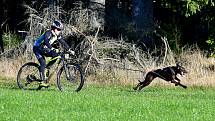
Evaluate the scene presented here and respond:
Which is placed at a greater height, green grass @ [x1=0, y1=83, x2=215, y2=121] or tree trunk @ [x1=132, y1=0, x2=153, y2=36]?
tree trunk @ [x1=132, y1=0, x2=153, y2=36]

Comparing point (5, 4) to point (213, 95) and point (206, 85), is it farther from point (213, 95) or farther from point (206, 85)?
point (213, 95)

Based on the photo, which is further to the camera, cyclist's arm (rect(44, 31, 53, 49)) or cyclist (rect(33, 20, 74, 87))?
cyclist (rect(33, 20, 74, 87))

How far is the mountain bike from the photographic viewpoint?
1739 centimetres

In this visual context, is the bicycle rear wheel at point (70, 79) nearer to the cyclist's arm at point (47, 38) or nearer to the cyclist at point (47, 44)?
the cyclist at point (47, 44)

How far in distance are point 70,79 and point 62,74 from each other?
0.43 meters

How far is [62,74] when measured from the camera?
698 inches

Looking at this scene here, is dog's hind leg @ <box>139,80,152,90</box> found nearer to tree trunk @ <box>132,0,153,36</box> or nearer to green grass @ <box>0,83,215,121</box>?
green grass @ <box>0,83,215,121</box>

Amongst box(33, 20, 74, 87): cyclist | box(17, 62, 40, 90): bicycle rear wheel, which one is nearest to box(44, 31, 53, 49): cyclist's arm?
box(33, 20, 74, 87): cyclist

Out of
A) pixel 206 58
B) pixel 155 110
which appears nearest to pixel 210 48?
pixel 206 58

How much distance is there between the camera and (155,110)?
1295 centimetres

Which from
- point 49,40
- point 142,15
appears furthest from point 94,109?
point 142,15

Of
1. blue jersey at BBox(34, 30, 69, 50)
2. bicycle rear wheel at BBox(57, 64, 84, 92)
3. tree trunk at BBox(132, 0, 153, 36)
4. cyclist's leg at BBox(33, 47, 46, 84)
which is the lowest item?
bicycle rear wheel at BBox(57, 64, 84, 92)

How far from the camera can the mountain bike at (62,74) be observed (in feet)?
57.1

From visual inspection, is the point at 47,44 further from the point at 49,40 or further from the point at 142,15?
the point at 142,15
